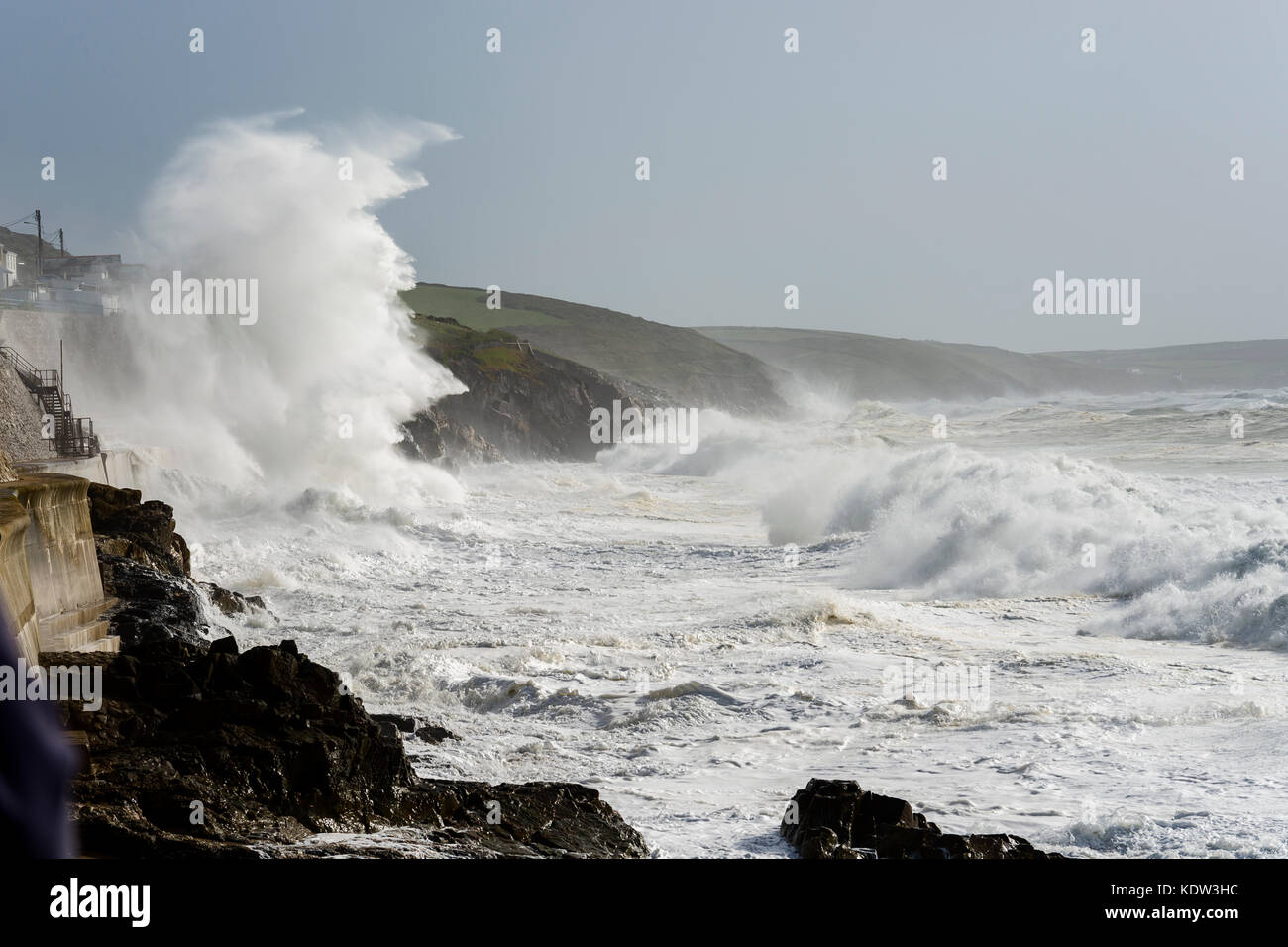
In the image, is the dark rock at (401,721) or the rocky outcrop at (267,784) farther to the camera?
the dark rock at (401,721)

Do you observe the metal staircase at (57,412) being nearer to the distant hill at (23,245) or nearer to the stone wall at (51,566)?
the stone wall at (51,566)

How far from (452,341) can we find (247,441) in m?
36.6

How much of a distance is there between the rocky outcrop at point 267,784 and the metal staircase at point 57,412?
702 inches

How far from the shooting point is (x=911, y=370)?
5778 inches

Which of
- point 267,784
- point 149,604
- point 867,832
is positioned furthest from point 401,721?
point 867,832

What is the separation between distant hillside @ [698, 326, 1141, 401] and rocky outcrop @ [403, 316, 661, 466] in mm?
53142

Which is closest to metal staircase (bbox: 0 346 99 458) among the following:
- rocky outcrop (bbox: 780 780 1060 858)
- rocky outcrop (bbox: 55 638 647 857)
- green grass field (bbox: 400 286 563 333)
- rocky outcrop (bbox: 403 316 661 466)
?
rocky outcrop (bbox: 55 638 647 857)

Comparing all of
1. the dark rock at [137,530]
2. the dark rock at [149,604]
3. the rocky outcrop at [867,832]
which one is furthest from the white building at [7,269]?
the rocky outcrop at [867,832]

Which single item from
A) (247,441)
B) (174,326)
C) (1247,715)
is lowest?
(1247,715)

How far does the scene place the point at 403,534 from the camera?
1001 inches

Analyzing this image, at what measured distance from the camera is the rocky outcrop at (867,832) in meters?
6.94

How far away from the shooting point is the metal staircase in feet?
83.7
